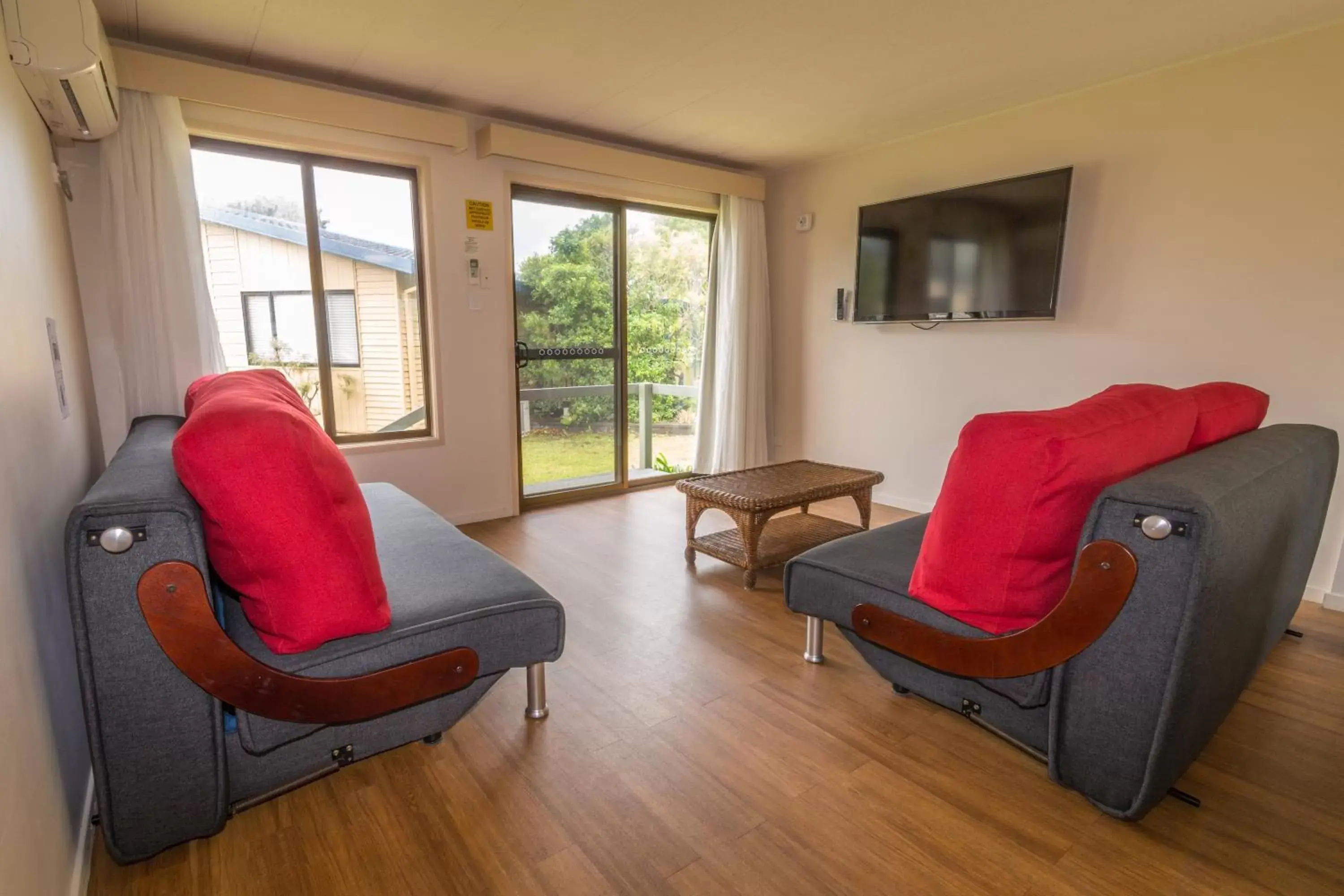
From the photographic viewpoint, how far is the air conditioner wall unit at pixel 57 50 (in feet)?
5.68

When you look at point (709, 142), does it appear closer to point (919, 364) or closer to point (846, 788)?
point (919, 364)

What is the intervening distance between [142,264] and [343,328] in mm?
877

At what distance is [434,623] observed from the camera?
1483 mm

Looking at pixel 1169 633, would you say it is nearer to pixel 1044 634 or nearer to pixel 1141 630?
pixel 1141 630

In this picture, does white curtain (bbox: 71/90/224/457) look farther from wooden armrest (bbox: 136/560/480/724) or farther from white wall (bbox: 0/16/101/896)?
wooden armrest (bbox: 136/560/480/724)

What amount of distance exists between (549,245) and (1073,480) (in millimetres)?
3380

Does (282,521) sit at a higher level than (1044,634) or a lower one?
higher

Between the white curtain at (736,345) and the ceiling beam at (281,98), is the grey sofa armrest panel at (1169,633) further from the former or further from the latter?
the ceiling beam at (281,98)

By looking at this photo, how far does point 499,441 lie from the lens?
3869 millimetres

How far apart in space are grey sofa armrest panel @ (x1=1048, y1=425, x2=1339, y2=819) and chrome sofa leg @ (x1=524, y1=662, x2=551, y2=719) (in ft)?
4.23

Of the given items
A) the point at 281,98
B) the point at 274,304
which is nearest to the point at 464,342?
the point at 274,304

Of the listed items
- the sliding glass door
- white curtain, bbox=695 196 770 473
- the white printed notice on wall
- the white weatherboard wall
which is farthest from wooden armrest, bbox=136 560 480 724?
white curtain, bbox=695 196 770 473

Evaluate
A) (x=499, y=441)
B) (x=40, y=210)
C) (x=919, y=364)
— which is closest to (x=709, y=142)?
(x=919, y=364)

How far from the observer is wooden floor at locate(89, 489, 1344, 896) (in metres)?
1.31
